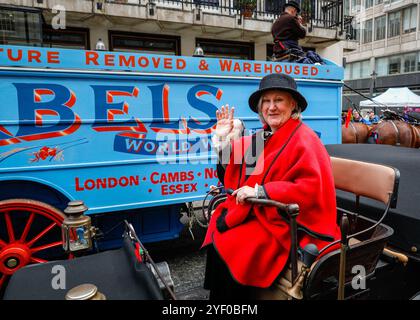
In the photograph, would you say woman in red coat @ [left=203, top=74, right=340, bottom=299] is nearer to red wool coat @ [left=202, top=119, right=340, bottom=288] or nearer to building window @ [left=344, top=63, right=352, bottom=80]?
red wool coat @ [left=202, top=119, right=340, bottom=288]

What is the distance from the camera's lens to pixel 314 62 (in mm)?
4488

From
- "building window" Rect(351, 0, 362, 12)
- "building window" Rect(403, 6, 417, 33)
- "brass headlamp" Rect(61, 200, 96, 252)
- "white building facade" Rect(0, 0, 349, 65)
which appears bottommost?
"brass headlamp" Rect(61, 200, 96, 252)

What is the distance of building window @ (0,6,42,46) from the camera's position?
4129 millimetres

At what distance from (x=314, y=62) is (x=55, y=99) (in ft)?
11.1

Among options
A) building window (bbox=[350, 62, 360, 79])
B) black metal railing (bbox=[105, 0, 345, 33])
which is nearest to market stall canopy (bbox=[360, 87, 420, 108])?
black metal railing (bbox=[105, 0, 345, 33])

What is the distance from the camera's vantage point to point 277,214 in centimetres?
187

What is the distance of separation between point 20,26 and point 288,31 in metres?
3.77

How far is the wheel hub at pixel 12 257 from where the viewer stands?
2.83 metres

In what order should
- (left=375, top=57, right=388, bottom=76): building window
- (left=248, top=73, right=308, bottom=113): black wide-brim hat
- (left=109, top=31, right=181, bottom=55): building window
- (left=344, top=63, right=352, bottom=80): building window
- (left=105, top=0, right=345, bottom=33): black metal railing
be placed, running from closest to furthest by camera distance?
(left=248, top=73, right=308, bottom=113): black wide-brim hat
(left=109, top=31, right=181, bottom=55): building window
(left=105, top=0, right=345, bottom=33): black metal railing
(left=375, top=57, right=388, bottom=76): building window
(left=344, top=63, right=352, bottom=80): building window

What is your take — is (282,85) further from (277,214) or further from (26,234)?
(26,234)

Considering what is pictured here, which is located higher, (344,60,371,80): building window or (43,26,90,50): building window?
(344,60,371,80): building window

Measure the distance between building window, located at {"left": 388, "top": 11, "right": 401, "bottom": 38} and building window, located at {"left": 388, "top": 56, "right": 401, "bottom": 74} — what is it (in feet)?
7.30

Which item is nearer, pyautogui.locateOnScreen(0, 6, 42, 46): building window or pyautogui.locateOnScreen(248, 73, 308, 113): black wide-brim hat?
pyautogui.locateOnScreen(248, 73, 308, 113): black wide-brim hat
